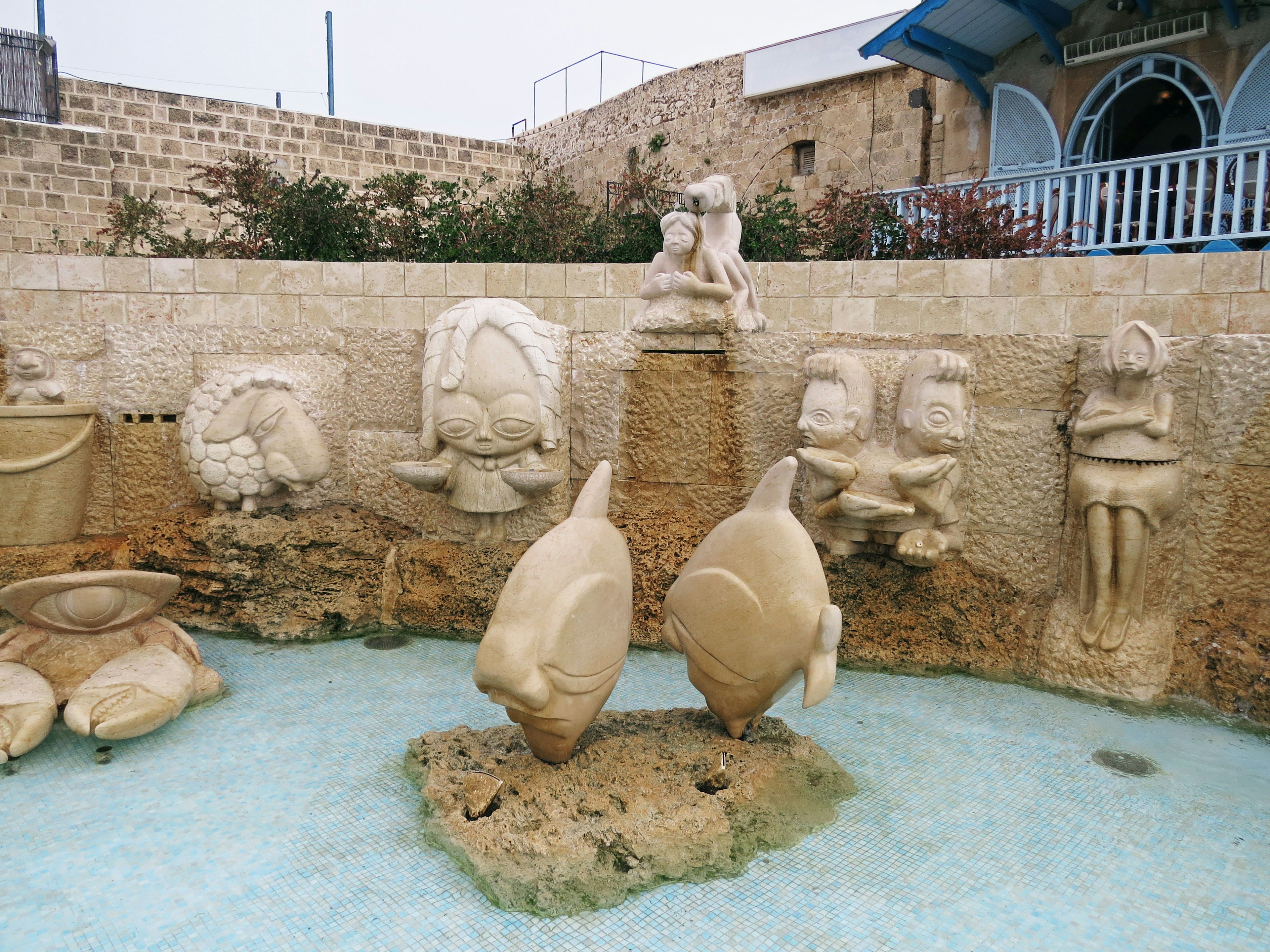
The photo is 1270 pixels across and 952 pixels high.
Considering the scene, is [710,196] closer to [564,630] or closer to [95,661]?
[564,630]

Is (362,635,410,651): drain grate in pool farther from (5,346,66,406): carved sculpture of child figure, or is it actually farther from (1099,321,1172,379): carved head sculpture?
(1099,321,1172,379): carved head sculpture

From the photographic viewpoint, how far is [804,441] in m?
4.29

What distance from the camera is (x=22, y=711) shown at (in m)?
3.16

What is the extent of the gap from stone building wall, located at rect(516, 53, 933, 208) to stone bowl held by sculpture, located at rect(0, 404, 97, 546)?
8671mm

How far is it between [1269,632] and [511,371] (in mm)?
3444

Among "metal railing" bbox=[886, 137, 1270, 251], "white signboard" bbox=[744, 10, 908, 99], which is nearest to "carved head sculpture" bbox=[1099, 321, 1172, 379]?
"metal railing" bbox=[886, 137, 1270, 251]

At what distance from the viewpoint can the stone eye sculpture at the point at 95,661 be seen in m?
3.15

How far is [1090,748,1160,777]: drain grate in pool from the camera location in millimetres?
3225

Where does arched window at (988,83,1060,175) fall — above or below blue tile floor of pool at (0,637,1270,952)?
above

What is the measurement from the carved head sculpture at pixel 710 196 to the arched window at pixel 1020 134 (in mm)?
6551

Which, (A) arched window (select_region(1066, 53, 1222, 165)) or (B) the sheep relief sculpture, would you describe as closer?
(B) the sheep relief sculpture

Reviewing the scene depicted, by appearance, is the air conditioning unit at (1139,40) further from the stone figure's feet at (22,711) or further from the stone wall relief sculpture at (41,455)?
the stone figure's feet at (22,711)

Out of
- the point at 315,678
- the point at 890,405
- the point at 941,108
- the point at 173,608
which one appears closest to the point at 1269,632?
the point at 890,405

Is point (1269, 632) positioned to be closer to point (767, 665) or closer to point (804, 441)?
point (804, 441)
